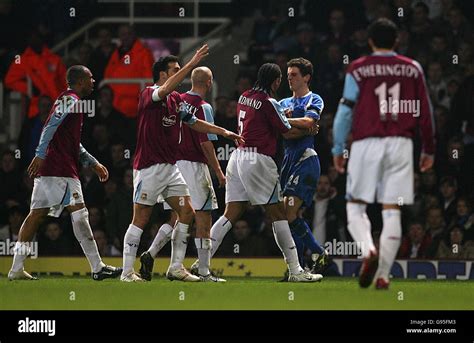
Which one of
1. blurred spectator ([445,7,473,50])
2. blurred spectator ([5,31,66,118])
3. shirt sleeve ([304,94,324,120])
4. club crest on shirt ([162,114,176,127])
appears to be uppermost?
blurred spectator ([445,7,473,50])

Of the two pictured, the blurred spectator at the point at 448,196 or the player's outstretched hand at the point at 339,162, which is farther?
the blurred spectator at the point at 448,196

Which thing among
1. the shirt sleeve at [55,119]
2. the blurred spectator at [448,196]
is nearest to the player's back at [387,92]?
the shirt sleeve at [55,119]

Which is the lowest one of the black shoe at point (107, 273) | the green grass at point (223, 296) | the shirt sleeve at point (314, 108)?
the green grass at point (223, 296)

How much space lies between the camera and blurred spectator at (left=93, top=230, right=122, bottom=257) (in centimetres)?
1638

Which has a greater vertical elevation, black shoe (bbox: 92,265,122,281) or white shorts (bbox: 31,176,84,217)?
white shorts (bbox: 31,176,84,217)

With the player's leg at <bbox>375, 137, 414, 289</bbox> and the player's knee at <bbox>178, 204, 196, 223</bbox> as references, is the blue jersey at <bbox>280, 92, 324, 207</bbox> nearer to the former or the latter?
the player's knee at <bbox>178, 204, 196, 223</bbox>

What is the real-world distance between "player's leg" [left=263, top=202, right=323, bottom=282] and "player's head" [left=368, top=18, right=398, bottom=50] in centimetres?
291

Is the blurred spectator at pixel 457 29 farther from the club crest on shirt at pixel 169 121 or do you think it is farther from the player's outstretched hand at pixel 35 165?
the player's outstretched hand at pixel 35 165

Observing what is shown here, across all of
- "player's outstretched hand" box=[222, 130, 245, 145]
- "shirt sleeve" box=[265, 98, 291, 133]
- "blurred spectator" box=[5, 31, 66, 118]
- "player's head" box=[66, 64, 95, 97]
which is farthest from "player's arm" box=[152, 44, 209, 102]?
"blurred spectator" box=[5, 31, 66, 118]

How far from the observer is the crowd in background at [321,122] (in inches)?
640

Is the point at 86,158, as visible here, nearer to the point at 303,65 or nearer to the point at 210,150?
the point at 210,150

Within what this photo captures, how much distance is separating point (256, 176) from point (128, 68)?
20.0 ft

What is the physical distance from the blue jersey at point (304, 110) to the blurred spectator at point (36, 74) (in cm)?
554

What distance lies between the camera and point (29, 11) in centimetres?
1903
